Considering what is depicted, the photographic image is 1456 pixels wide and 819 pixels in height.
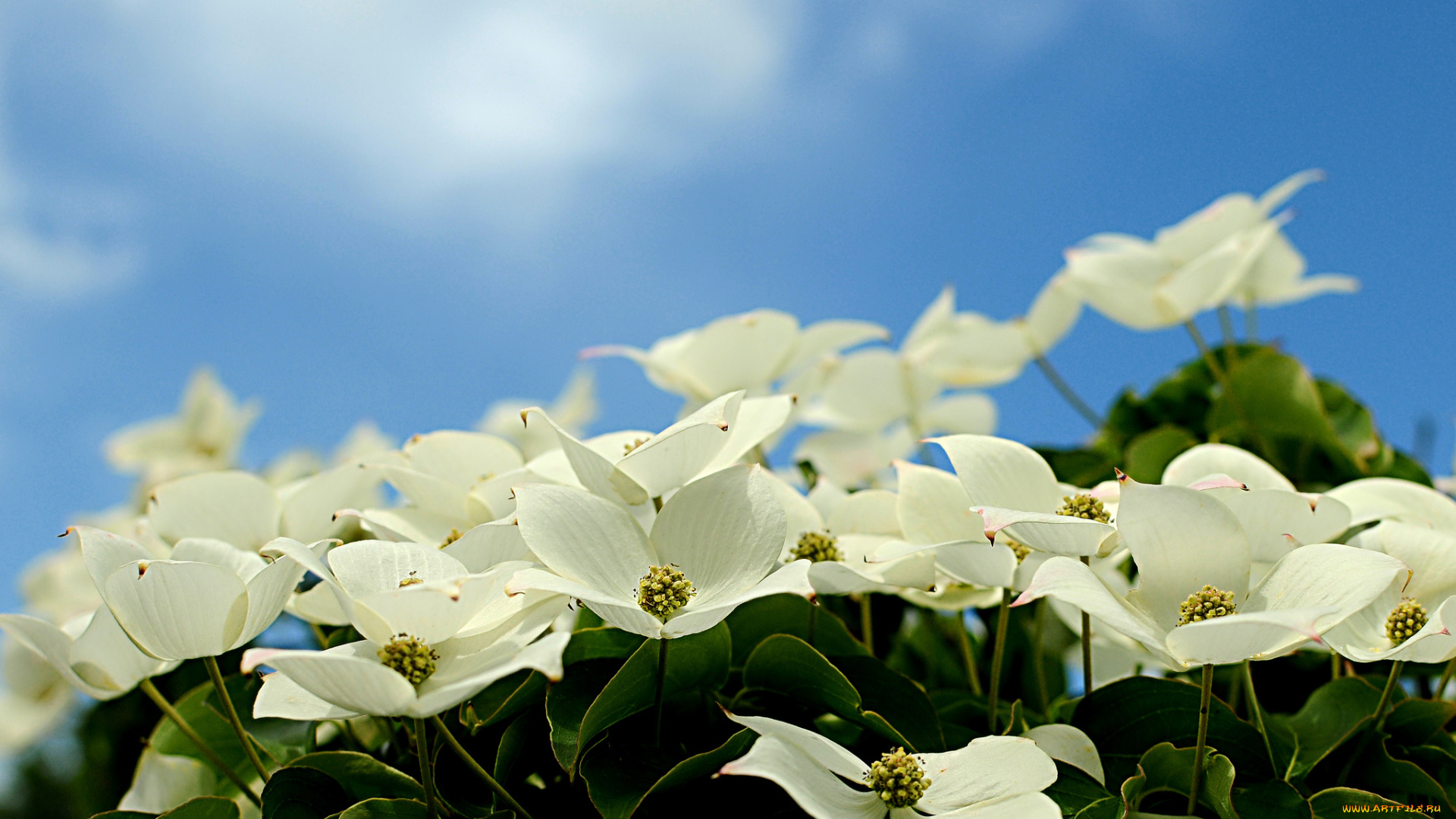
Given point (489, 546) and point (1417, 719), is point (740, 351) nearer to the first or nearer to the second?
point (489, 546)

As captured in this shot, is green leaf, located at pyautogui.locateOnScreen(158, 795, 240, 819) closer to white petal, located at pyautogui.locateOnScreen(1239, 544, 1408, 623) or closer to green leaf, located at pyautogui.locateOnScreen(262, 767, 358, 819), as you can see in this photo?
green leaf, located at pyautogui.locateOnScreen(262, 767, 358, 819)

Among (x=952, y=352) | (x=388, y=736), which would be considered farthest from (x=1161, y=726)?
(x=952, y=352)

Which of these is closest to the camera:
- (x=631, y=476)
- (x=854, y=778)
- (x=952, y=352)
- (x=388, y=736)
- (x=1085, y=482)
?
(x=854, y=778)

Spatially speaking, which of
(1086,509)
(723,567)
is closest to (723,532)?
(723,567)

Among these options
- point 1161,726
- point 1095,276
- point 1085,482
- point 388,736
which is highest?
point 1095,276

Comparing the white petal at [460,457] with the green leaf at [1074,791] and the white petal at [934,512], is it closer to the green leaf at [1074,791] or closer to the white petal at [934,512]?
the white petal at [934,512]

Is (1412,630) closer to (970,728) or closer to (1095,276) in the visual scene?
(970,728)

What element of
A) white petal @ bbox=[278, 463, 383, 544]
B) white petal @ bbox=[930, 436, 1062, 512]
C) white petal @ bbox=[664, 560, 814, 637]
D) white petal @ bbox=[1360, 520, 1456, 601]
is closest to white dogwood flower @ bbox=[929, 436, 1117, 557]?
white petal @ bbox=[930, 436, 1062, 512]
